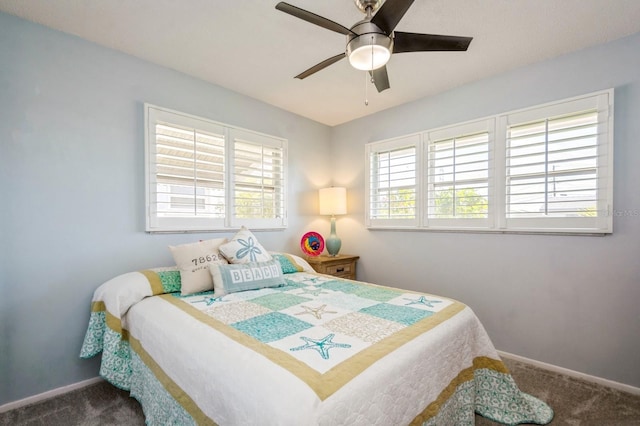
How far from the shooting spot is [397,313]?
5.35 feet

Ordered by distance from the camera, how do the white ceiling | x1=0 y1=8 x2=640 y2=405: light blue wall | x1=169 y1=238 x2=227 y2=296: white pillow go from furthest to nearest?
x1=169 y1=238 x2=227 y2=296: white pillow
x1=0 y1=8 x2=640 y2=405: light blue wall
the white ceiling

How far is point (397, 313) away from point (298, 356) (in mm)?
711

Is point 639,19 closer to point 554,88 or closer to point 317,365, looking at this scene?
point 554,88

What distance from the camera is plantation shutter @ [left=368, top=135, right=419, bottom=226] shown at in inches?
127

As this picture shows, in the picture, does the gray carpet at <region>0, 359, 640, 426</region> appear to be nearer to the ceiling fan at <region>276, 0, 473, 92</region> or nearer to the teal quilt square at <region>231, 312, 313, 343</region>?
the teal quilt square at <region>231, 312, 313, 343</region>

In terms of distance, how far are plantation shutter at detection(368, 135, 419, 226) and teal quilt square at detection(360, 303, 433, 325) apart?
163 cm

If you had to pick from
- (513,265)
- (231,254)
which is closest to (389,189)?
(513,265)

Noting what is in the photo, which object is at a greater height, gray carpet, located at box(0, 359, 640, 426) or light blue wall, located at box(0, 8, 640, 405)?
light blue wall, located at box(0, 8, 640, 405)

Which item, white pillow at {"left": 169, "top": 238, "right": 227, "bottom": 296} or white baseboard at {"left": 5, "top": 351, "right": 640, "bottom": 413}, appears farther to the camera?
white pillow at {"left": 169, "top": 238, "right": 227, "bottom": 296}

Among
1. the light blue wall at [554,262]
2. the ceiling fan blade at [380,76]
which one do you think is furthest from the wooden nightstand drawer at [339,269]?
the ceiling fan blade at [380,76]

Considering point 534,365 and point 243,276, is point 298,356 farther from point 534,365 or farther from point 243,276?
point 534,365

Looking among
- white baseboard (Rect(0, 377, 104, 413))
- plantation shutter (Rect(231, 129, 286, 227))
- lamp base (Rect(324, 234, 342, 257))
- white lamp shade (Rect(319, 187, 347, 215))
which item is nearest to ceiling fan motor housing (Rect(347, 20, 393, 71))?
plantation shutter (Rect(231, 129, 286, 227))

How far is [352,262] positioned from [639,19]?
302 cm

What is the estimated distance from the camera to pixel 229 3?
1.79 meters
